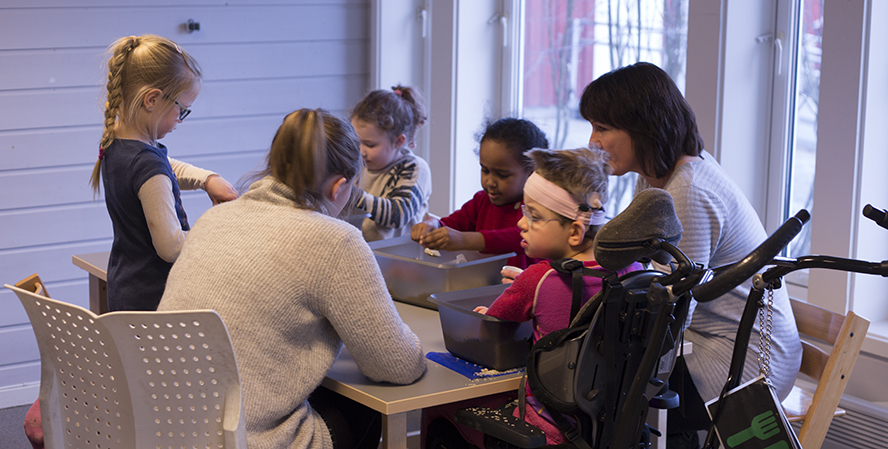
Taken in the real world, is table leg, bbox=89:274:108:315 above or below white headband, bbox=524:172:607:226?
below

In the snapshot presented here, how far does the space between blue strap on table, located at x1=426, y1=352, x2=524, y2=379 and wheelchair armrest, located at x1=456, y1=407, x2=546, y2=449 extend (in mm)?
65

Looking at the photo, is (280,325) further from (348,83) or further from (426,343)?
(348,83)

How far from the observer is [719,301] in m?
1.72

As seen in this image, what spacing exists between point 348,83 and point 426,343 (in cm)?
244

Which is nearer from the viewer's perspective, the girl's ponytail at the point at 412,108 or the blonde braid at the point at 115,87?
the blonde braid at the point at 115,87

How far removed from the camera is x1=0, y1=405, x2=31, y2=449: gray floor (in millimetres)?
2715

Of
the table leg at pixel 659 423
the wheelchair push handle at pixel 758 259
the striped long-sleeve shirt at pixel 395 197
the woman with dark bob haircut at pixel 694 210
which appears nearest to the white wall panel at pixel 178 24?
the striped long-sleeve shirt at pixel 395 197

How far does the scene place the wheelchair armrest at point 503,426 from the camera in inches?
51.7

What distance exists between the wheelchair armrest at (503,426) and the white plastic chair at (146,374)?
41cm

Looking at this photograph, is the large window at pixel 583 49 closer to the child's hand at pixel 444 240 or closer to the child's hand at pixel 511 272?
the child's hand at pixel 444 240

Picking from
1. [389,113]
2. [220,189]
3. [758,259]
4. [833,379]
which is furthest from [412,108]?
[758,259]

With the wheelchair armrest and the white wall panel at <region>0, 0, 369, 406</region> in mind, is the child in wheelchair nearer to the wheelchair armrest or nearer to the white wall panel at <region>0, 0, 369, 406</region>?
the wheelchair armrest

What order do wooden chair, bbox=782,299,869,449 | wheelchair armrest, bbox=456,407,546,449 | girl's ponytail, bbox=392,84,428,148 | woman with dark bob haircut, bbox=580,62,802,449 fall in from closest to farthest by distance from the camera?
wheelchair armrest, bbox=456,407,546,449 → wooden chair, bbox=782,299,869,449 → woman with dark bob haircut, bbox=580,62,802,449 → girl's ponytail, bbox=392,84,428,148

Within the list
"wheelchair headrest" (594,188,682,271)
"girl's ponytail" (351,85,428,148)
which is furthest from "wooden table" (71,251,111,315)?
"wheelchair headrest" (594,188,682,271)
